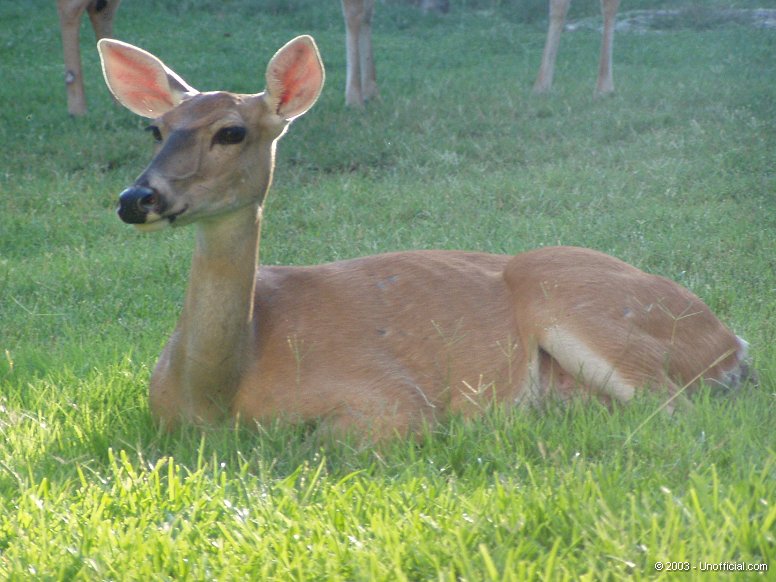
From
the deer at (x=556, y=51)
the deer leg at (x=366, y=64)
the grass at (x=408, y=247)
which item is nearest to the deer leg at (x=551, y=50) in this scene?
the deer at (x=556, y=51)

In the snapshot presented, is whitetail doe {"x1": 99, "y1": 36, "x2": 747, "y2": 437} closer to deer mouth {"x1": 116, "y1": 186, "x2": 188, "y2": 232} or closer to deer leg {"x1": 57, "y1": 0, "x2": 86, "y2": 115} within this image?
deer mouth {"x1": 116, "y1": 186, "x2": 188, "y2": 232}

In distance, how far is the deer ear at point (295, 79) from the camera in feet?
13.7

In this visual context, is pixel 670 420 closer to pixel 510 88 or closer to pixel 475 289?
pixel 475 289

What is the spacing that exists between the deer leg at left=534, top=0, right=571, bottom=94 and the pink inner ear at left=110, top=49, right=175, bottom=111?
24.6 ft

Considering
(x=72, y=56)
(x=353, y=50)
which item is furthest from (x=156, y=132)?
(x=353, y=50)

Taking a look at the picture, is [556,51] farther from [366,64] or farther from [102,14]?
[102,14]

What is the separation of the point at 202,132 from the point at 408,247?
2908 millimetres

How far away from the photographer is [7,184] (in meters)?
Answer: 8.40

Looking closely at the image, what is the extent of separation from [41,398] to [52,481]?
91 cm

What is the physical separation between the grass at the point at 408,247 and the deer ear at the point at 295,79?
1158mm

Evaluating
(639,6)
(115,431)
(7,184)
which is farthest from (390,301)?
(639,6)

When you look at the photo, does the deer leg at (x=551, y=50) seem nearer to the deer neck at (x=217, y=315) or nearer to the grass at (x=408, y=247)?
the grass at (x=408, y=247)

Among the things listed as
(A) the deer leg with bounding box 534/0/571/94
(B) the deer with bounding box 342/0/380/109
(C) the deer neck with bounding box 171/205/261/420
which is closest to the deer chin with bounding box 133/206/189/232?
(C) the deer neck with bounding box 171/205/261/420

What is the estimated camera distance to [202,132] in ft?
12.8
